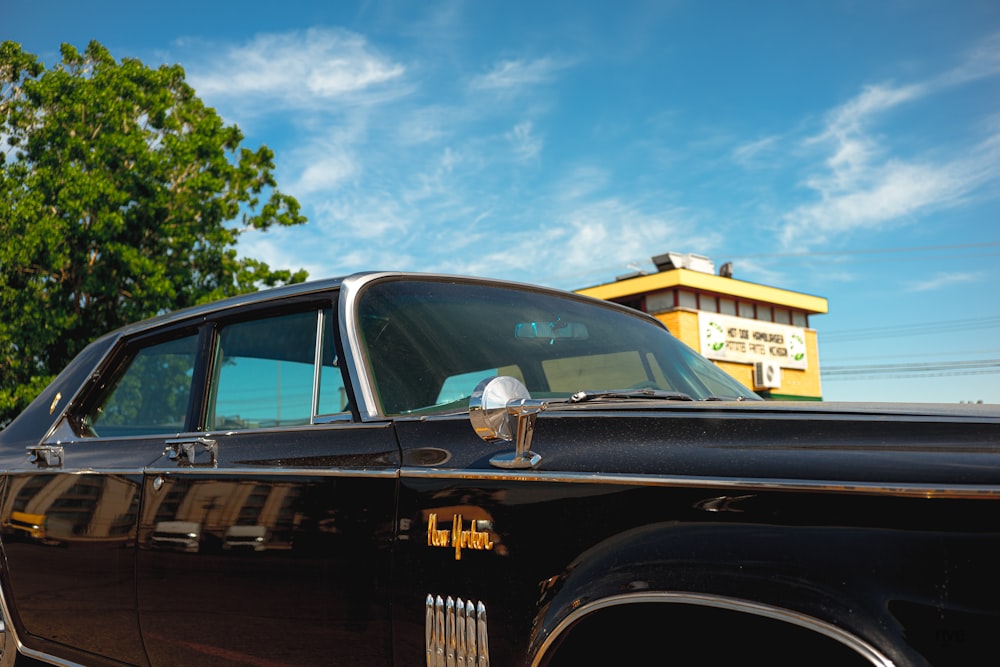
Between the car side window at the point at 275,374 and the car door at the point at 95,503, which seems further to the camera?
the car door at the point at 95,503

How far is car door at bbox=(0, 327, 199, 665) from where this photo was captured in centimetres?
281

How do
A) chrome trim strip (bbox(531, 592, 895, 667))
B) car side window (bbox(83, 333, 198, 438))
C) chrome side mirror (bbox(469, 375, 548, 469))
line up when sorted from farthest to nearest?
car side window (bbox(83, 333, 198, 438)), chrome side mirror (bbox(469, 375, 548, 469)), chrome trim strip (bbox(531, 592, 895, 667))

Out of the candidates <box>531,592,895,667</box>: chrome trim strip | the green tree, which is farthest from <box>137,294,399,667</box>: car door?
the green tree

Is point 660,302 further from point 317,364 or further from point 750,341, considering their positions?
point 317,364

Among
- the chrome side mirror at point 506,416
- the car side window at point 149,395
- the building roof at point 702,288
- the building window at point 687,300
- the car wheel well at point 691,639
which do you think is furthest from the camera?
the building window at point 687,300

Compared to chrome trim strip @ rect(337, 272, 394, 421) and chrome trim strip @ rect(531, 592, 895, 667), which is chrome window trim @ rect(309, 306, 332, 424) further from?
chrome trim strip @ rect(531, 592, 895, 667)

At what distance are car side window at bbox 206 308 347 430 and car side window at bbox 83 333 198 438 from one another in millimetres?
162

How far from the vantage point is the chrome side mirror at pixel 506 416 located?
179 cm

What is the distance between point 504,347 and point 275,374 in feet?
2.55

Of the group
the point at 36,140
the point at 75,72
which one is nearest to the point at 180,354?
the point at 36,140

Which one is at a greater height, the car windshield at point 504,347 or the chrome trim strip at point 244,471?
the car windshield at point 504,347

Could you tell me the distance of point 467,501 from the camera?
1900 millimetres

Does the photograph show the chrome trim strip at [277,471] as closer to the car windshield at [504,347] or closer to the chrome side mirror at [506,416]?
the car windshield at [504,347]

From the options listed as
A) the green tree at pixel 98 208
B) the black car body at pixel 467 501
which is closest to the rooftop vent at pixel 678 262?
the green tree at pixel 98 208
